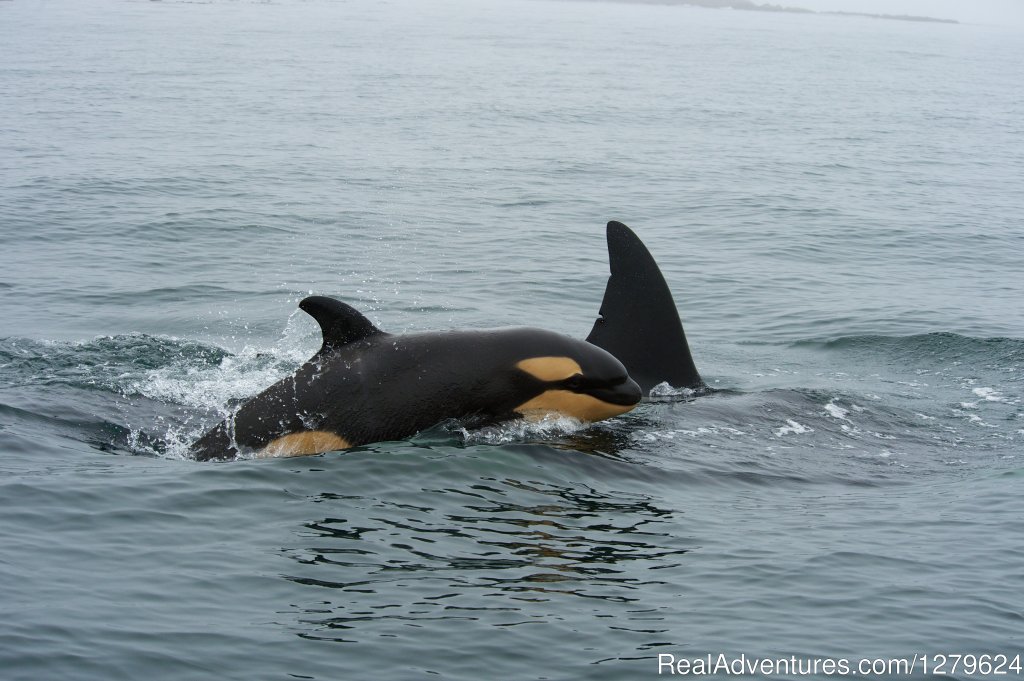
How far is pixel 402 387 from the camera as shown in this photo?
43.2 ft

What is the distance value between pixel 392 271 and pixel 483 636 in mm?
18582

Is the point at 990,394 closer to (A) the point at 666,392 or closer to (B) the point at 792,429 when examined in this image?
(B) the point at 792,429

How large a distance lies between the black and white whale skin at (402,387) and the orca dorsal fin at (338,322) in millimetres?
12

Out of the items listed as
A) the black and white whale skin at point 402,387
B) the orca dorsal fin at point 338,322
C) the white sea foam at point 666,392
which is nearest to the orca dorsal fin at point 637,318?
the white sea foam at point 666,392

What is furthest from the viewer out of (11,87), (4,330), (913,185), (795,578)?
(11,87)

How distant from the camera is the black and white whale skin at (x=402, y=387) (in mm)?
13078

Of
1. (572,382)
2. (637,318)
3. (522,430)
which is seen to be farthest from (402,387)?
(637,318)

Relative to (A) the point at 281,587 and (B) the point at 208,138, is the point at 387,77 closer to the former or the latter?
(B) the point at 208,138

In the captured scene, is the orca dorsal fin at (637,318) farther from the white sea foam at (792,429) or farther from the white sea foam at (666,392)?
the white sea foam at (792,429)

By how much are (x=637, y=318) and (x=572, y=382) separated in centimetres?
346

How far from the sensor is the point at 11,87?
185 ft

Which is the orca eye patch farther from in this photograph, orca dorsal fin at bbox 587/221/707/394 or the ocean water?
orca dorsal fin at bbox 587/221/707/394

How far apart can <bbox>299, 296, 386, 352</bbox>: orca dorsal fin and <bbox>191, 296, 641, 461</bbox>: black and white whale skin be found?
0.01m

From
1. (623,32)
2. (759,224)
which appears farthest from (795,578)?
(623,32)
